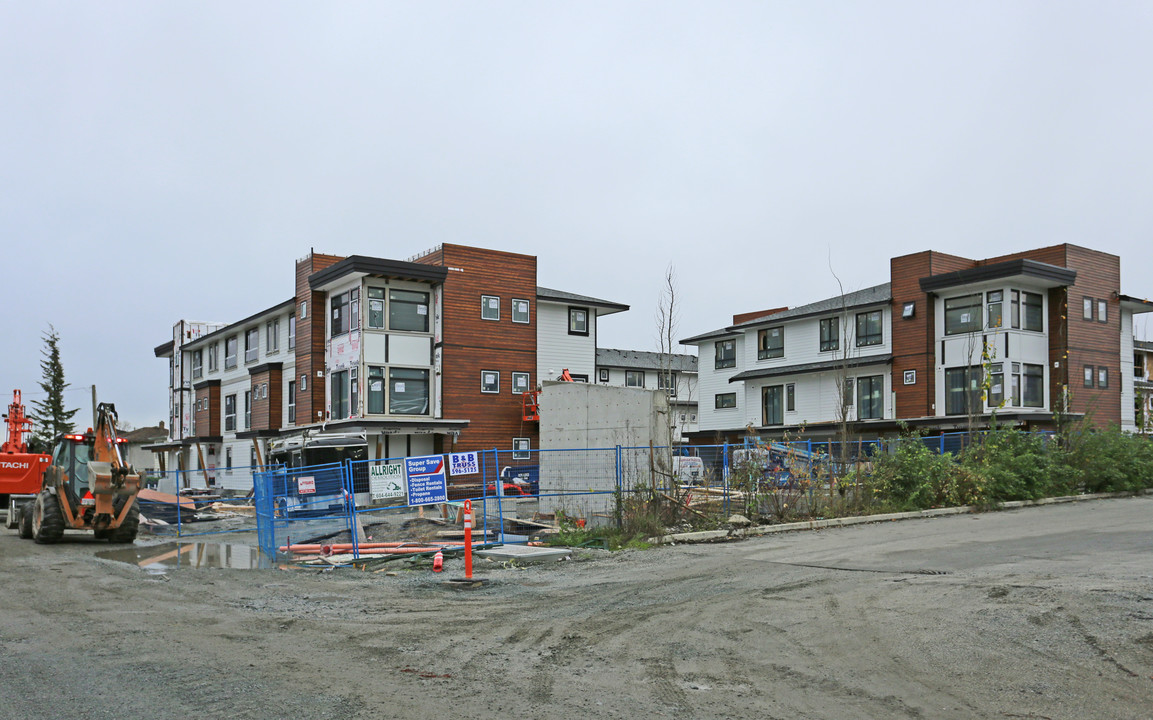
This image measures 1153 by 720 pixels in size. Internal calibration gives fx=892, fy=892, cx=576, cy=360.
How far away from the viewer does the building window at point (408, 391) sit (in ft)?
123

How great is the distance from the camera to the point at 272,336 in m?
46.9

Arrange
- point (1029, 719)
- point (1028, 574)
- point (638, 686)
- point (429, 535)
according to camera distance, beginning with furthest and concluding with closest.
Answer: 1. point (429, 535)
2. point (1028, 574)
3. point (638, 686)
4. point (1029, 719)

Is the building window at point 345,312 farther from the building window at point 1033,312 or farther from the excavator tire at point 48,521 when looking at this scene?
the building window at point 1033,312

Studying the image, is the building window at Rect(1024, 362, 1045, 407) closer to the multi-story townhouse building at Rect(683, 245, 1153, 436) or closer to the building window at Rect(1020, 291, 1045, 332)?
the multi-story townhouse building at Rect(683, 245, 1153, 436)

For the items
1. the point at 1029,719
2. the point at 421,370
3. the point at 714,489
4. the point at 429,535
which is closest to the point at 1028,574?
the point at 1029,719

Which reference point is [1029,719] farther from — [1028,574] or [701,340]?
[701,340]

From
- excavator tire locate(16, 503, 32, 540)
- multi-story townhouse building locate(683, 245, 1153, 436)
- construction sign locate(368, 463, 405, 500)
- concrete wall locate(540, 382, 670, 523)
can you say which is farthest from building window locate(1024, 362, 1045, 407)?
excavator tire locate(16, 503, 32, 540)

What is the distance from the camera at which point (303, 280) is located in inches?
1656

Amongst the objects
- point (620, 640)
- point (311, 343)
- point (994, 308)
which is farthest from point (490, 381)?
point (620, 640)

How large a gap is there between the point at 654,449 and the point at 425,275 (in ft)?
66.1

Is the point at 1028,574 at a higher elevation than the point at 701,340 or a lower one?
lower

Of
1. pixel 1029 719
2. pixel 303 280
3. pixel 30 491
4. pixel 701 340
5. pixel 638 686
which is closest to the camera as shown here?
pixel 1029 719

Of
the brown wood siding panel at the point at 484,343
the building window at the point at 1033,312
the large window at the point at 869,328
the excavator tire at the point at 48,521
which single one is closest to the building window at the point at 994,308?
the building window at the point at 1033,312

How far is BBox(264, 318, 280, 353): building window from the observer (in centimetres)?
4631
